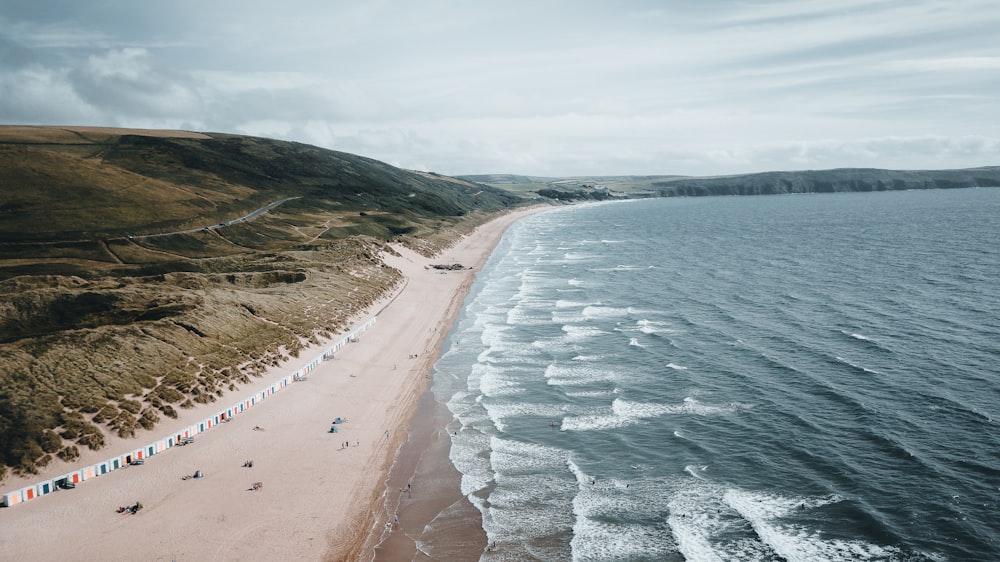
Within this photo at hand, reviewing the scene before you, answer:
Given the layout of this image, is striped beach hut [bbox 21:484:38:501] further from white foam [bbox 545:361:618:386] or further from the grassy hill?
white foam [bbox 545:361:618:386]

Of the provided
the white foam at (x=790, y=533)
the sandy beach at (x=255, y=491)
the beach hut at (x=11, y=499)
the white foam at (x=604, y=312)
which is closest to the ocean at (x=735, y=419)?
the white foam at (x=790, y=533)

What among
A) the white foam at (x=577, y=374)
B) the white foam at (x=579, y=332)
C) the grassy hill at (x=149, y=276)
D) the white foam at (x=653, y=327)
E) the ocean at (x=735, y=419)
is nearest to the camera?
the ocean at (x=735, y=419)

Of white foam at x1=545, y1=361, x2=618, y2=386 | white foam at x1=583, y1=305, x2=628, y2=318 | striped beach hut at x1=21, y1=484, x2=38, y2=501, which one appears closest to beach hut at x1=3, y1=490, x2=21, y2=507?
striped beach hut at x1=21, y1=484, x2=38, y2=501

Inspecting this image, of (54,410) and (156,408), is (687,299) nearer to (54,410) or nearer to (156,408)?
(156,408)

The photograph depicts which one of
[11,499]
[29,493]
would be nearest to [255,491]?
[29,493]

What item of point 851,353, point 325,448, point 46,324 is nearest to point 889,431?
point 851,353

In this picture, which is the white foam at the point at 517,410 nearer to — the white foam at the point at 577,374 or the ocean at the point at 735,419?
the ocean at the point at 735,419
